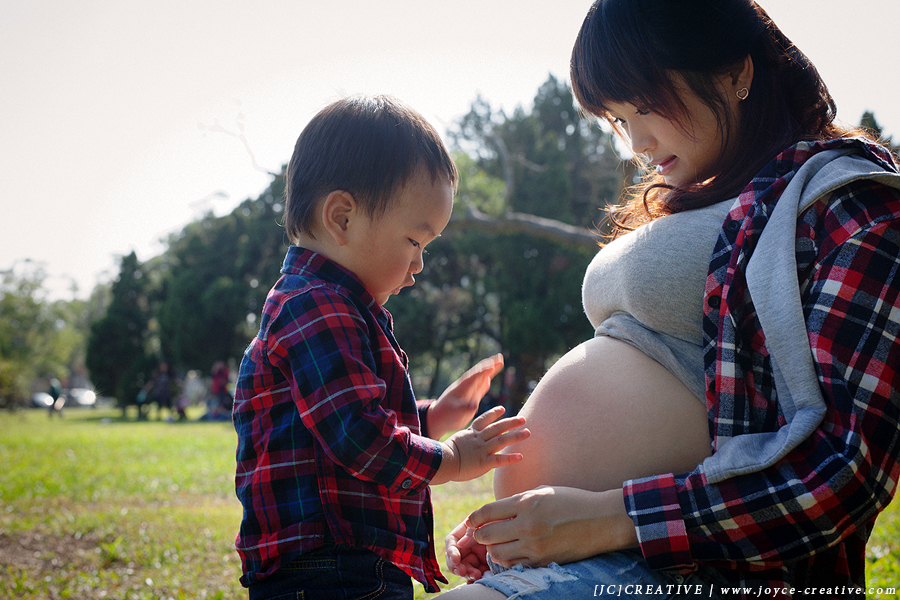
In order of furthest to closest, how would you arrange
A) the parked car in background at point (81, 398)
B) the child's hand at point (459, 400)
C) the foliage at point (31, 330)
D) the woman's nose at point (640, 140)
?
the parked car in background at point (81, 398)
the foliage at point (31, 330)
the child's hand at point (459, 400)
the woman's nose at point (640, 140)

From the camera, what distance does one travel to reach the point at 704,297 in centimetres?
127

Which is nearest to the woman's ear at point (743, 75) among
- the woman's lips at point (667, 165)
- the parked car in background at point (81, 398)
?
the woman's lips at point (667, 165)

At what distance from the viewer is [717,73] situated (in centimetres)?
150

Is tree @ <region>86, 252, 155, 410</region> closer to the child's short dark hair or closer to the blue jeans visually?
the child's short dark hair

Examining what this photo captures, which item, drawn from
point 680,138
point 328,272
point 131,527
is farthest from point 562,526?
point 131,527

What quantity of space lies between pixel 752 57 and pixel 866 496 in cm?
105

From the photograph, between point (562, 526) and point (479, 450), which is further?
point (479, 450)

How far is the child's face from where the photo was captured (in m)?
1.59

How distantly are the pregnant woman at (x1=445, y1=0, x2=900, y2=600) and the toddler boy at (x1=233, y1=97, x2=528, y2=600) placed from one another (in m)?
0.19

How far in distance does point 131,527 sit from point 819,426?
184 inches

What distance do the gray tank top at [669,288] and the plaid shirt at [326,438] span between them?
1.77ft

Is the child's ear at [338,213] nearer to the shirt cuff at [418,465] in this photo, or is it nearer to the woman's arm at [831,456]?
the shirt cuff at [418,465]

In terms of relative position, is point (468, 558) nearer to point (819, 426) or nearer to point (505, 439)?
point (505, 439)

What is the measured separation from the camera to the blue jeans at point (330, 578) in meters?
1.38
